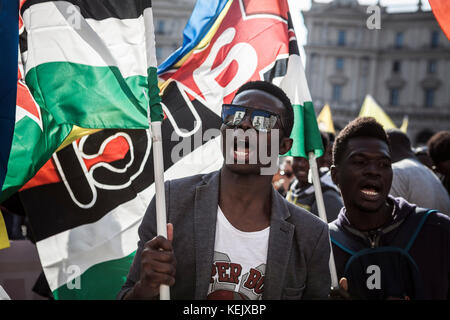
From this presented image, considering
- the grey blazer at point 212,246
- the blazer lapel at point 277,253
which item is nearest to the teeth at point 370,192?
the grey blazer at point 212,246

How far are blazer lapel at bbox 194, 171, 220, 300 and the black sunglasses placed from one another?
32 centimetres

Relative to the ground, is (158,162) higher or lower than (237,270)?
higher

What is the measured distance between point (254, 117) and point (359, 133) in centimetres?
78

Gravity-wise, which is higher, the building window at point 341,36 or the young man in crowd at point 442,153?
the building window at point 341,36

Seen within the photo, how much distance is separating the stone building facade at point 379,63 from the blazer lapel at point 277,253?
1784 inches

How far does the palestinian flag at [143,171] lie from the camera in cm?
369

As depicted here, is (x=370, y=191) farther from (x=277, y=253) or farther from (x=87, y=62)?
(x=87, y=62)

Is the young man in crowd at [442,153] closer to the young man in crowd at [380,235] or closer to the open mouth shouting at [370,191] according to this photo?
the young man in crowd at [380,235]

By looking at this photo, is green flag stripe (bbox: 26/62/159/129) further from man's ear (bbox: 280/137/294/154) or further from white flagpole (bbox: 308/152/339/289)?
white flagpole (bbox: 308/152/339/289)

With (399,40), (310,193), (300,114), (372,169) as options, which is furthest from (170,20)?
(372,169)

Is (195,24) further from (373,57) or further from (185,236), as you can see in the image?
(373,57)

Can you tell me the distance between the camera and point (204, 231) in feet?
7.18

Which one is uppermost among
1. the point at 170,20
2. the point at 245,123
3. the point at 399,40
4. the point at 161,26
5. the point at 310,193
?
the point at 170,20

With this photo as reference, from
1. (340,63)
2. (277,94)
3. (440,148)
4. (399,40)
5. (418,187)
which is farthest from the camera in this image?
(340,63)
